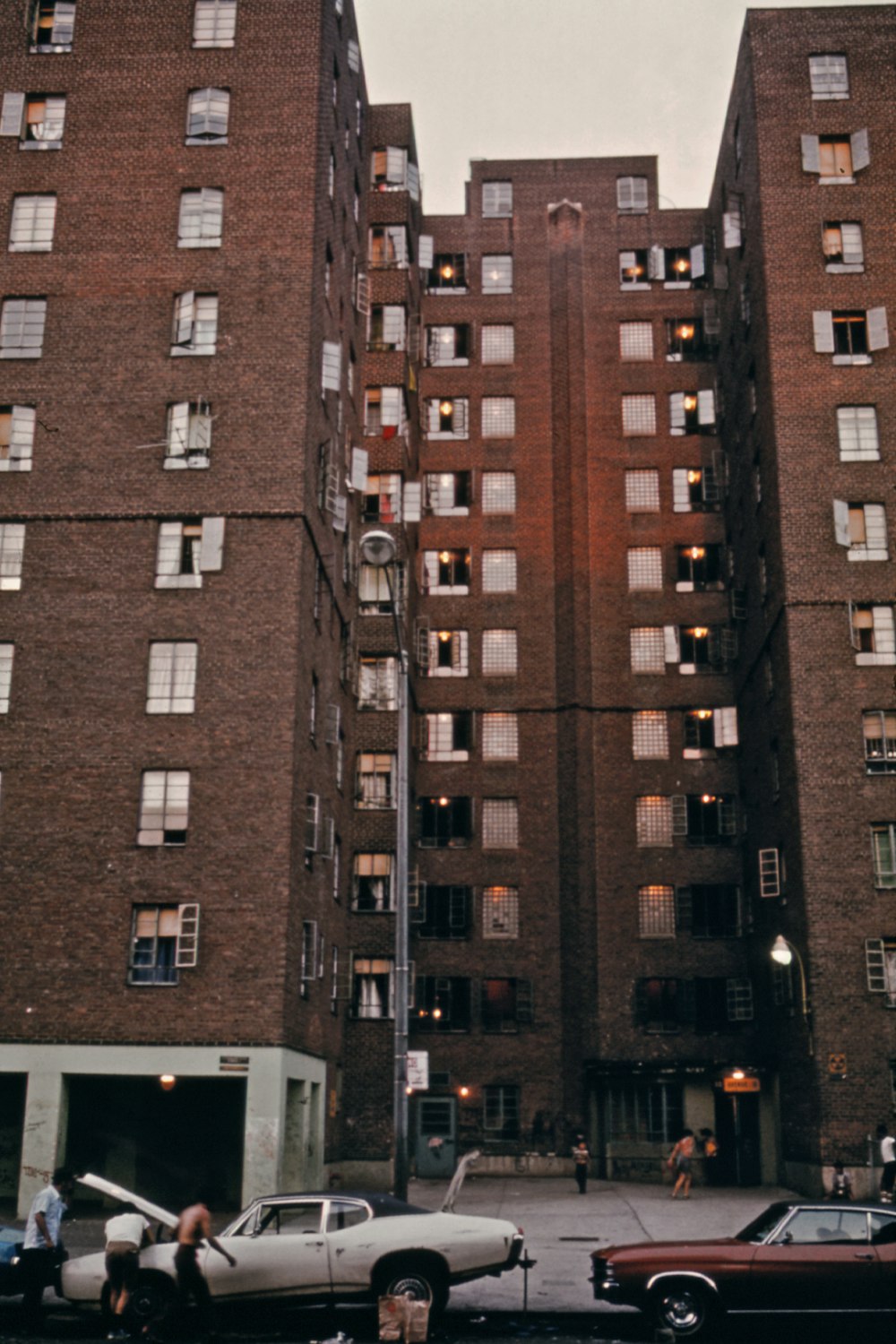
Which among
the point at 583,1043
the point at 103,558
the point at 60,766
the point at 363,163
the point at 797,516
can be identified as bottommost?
the point at 583,1043

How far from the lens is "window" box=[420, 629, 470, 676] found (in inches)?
2112

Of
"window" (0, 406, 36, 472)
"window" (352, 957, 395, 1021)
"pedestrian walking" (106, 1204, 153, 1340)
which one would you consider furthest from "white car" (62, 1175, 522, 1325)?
"window" (352, 957, 395, 1021)

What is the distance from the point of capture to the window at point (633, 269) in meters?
57.5

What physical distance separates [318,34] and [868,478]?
68.4ft

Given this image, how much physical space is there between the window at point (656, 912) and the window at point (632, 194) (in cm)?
2861

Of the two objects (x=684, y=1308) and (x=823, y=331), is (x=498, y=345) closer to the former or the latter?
(x=823, y=331)

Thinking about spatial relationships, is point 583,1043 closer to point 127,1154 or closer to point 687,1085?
point 687,1085

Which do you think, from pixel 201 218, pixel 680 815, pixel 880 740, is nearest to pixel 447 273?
pixel 201 218

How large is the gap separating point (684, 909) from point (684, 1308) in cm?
3326

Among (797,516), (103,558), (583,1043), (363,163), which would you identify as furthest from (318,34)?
(583,1043)

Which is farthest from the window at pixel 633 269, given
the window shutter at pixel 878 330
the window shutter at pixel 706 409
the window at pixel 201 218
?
the window at pixel 201 218

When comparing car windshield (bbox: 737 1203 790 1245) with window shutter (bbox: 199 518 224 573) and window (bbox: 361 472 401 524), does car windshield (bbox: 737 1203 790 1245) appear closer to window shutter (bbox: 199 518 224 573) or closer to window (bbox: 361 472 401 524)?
window shutter (bbox: 199 518 224 573)

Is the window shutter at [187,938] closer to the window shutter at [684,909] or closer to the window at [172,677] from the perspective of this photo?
the window at [172,677]

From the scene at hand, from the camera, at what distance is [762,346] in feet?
150
